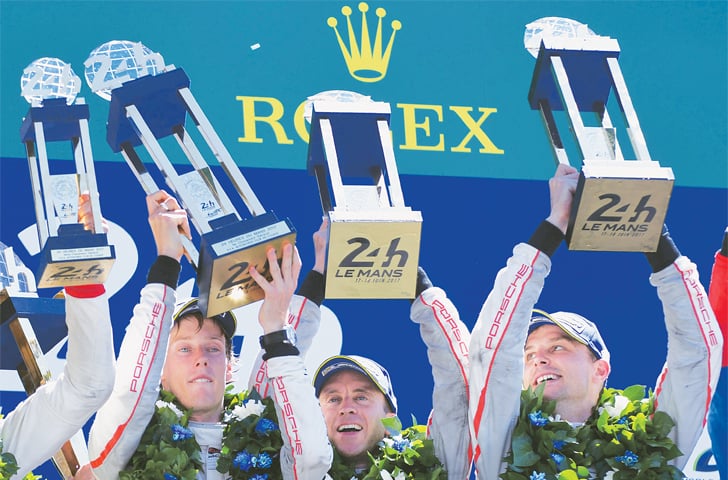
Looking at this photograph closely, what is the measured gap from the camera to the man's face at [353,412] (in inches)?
168

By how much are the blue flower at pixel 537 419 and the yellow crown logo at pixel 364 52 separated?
1921 mm

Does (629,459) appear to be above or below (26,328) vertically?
below

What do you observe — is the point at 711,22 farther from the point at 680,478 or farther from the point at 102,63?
the point at 102,63

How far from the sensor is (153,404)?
158 inches

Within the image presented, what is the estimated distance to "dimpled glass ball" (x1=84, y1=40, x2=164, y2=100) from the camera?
3941 mm

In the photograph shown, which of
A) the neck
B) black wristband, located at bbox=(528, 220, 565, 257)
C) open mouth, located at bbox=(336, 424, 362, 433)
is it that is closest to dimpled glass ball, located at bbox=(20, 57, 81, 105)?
open mouth, located at bbox=(336, 424, 362, 433)

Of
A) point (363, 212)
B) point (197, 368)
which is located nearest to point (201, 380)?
point (197, 368)

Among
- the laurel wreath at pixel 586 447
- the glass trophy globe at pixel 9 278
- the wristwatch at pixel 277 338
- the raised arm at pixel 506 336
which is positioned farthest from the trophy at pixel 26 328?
the laurel wreath at pixel 586 447

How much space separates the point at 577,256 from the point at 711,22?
118cm

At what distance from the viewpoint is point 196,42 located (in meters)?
5.45

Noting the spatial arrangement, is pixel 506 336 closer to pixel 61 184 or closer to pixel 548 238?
pixel 548 238

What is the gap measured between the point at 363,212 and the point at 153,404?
2.82 feet

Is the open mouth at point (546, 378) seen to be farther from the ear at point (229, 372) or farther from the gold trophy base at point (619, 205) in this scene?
the ear at point (229, 372)

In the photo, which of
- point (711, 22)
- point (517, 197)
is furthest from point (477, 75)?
point (711, 22)
